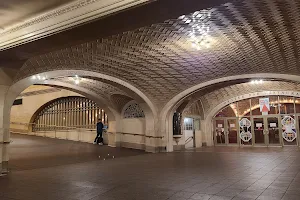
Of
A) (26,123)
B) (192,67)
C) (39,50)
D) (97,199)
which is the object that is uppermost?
(192,67)

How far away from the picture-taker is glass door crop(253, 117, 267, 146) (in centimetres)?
1632

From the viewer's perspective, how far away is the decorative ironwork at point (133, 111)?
14258mm

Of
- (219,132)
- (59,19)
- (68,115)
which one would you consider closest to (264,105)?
(219,132)

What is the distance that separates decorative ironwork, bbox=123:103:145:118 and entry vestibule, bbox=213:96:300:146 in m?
6.04

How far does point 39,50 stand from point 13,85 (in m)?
3.08

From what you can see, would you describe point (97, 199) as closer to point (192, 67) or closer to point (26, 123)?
point (192, 67)

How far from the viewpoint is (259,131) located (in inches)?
650

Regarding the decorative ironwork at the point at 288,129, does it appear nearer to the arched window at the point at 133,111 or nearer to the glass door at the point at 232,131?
the glass door at the point at 232,131

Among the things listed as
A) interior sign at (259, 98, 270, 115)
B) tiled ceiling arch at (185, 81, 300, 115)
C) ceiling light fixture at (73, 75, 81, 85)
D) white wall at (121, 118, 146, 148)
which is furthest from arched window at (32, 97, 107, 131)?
interior sign at (259, 98, 270, 115)

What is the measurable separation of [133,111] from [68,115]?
19.4 ft

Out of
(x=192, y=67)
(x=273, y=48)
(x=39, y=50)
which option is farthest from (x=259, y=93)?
(x=39, y=50)

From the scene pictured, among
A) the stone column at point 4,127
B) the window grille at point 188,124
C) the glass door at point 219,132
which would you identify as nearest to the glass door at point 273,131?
the glass door at point 219,132

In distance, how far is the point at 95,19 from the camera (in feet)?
12.0

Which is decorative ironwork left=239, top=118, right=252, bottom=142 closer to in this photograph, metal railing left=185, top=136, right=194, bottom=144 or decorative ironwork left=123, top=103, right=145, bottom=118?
metal railing left=185, top=136, right=194, bottom=144
